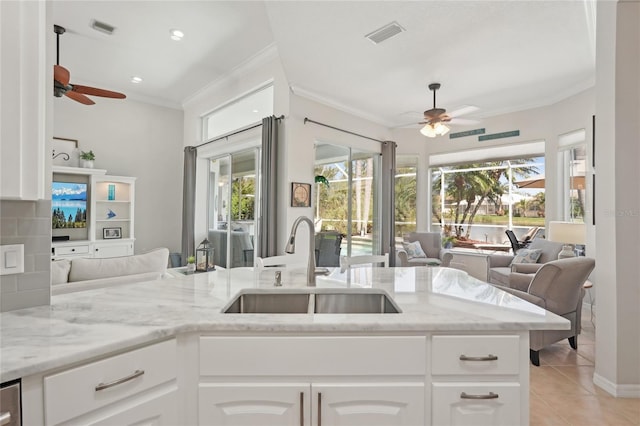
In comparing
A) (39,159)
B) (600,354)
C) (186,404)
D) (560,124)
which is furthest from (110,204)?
(560,124)

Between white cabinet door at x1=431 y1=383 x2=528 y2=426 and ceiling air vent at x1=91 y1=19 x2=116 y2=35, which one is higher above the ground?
ceiling air vent at x1=91 y1=19 x2=116 y2=35

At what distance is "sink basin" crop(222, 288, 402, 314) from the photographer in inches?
64.1

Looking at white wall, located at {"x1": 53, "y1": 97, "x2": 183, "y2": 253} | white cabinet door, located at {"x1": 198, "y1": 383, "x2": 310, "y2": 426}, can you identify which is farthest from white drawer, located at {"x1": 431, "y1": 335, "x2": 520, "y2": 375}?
white wall, located at {"x1": 53, "y1": 97, "x2": 183, "y2": 253}

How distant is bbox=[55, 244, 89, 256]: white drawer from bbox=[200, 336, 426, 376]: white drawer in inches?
204

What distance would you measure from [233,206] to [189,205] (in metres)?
1.15

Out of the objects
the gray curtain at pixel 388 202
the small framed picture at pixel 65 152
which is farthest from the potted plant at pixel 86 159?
the gray curtain at pixel 388 202

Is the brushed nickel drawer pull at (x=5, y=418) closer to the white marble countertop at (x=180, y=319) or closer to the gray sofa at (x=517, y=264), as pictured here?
the white marble countertop at (x=180, y=319)

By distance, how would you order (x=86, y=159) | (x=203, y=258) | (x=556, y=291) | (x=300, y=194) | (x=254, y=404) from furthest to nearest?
(x=86, y=159), (x=300, y=194), (x=203, y=258), (x=556, y=291), (x=254, y=404)

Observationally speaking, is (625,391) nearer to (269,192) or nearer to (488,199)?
(269,192)

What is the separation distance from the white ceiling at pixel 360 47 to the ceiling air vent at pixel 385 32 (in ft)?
0.20

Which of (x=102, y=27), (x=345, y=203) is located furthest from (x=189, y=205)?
(x=102, y=27)

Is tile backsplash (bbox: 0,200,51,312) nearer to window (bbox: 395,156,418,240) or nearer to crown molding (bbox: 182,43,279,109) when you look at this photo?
crown molding (bbox: 182,43,279,109)

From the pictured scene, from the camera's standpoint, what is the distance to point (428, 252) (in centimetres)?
599

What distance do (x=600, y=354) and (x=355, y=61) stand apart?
357 cm
